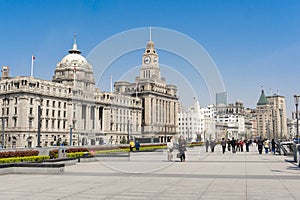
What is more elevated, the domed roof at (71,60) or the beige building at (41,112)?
the domed roof at (71,60)

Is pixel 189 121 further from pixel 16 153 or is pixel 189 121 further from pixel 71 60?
pixel 71 60

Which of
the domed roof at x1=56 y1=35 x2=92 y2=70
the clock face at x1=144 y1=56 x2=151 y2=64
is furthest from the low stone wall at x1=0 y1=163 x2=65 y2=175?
the domed roof at x1=56 y1=35 x2=92 y2=70

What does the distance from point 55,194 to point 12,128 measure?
68696mm

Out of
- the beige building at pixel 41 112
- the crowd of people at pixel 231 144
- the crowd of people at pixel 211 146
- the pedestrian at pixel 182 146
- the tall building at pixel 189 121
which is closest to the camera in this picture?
the pedestrian at pixel 182 146

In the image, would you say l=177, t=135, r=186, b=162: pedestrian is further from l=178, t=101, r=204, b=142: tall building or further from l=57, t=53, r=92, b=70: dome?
l=57, t=53, r=92, b=70: dome

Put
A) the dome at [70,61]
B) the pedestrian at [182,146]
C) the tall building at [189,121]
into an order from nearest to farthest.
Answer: the pedestrian at [182,146], the tall building at [189,121], the dome at [70,61]

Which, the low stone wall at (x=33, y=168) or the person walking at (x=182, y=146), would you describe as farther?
the person walking at (x=182, y=146)

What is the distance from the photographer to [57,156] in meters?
22.3

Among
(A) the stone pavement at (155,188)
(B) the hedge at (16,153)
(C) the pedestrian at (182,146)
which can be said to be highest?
(C) the pedestrian at (182,146)

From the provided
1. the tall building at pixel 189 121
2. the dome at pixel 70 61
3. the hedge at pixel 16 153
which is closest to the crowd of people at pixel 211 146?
the tall building at pixel 189 121

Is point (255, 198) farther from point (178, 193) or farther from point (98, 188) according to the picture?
point (98, 188)

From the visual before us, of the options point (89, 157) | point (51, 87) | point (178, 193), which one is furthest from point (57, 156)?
point (51, 87)

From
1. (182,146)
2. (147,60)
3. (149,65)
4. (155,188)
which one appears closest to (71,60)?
(147,60)

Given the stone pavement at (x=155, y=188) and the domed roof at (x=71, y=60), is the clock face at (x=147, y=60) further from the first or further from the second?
the domed roof at (x=71, y=60)
